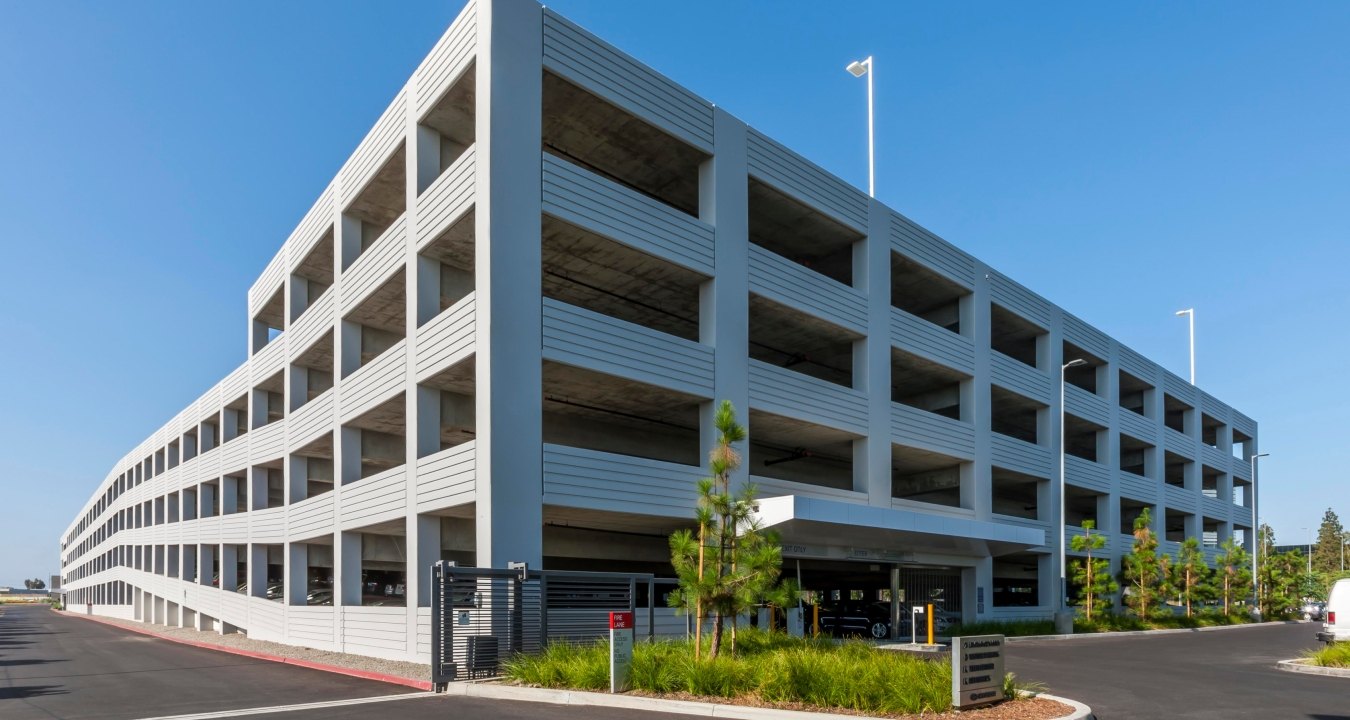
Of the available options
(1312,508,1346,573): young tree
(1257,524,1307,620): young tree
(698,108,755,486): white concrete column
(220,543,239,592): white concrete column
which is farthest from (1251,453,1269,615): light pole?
(1312,508,1346,573): young tree

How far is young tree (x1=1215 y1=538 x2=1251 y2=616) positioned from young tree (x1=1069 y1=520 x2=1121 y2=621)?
499 inches

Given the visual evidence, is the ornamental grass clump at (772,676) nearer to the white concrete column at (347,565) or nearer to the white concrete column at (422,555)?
the white concrete column at (422,555)

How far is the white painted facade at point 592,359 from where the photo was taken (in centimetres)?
2369

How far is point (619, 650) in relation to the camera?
16312mm

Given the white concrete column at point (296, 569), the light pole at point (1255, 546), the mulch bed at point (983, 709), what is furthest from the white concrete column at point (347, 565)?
the light pole at point (1255, 546)

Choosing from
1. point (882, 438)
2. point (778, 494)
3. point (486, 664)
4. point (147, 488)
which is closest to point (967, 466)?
point (882, 438)

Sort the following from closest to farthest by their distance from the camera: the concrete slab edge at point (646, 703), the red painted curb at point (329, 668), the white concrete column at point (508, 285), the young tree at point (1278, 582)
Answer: the concrete slab edge at point (646, 703)
the red painted curb at point (329, 668)
the white concrete column at point (508, 285)
the young tree at point (1278, 582)

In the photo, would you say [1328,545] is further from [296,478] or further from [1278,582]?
[296,478]

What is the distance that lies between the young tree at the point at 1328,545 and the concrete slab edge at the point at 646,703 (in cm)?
15895

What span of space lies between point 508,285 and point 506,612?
7.68 metres

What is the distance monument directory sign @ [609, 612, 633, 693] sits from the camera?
633 inches

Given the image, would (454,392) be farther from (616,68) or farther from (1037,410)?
(1037,410)

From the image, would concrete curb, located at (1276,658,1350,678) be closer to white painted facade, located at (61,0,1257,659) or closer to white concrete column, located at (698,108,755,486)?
white painted facade, located at (61,0,1257,659)

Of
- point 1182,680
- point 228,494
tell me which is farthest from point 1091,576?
point 228,494
